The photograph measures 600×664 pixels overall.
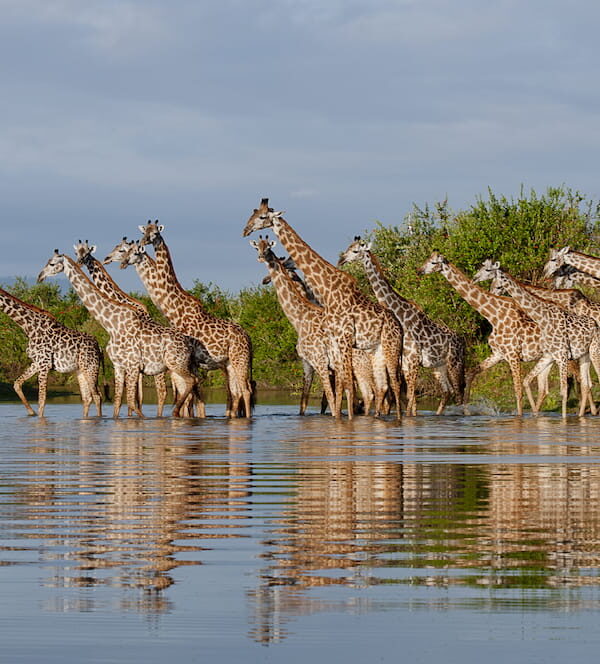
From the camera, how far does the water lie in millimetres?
5488

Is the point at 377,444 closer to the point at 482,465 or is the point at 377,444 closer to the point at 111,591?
the point at 482,465

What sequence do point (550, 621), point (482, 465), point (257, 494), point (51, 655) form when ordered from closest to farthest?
point (51, 655) → point (550, 621) → point (257, 494) → point (482, 465)

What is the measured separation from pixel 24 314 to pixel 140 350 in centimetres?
316

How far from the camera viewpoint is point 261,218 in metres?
28.2

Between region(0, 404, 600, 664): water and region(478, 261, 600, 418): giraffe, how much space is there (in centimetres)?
1333

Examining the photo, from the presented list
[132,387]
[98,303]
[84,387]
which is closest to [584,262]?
[132,387]

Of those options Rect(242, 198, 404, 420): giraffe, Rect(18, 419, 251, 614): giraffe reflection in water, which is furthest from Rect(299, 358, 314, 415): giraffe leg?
Rect(18, 419, 251, 614): giraffe reflection in water

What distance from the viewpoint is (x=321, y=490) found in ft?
37.4

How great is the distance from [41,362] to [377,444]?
1157 cm

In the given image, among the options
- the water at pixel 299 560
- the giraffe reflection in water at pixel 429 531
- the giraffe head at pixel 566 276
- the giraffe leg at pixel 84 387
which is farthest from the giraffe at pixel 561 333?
the water at pixel 299 560

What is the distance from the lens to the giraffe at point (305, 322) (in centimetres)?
2794

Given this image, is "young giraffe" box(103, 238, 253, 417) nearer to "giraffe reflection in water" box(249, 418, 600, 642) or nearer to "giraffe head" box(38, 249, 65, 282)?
"giraffe head" box(38, 249, 65, 282)

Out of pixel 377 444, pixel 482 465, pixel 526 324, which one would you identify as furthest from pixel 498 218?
pixel 482 465

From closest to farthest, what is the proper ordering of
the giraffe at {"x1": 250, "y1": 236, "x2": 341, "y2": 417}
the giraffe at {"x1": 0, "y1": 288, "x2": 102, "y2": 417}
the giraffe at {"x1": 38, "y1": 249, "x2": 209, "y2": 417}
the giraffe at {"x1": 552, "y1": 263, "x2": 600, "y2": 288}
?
the giraffe at {"x1": 38, "y1": 249, "x2": 209, "y2": 417}, the giraffe at {"x1": 250, "y1": 236, "x2": 341, "y2": 417}, the giraffe at {"x1": 0, "y1": 288, "x2": 102, "y2": 417}, the giraffe at {"x1": 552, "y1": 263, "x2": 600, "y2": 288}
